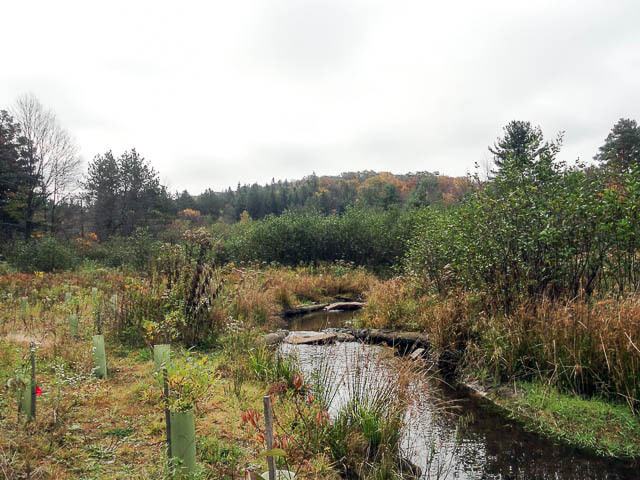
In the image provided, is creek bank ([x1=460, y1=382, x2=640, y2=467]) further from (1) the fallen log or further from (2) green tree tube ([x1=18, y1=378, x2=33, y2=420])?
(1) the fallen log

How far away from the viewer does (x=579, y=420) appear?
411cm

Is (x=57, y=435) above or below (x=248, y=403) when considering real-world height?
above

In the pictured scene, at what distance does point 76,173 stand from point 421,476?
87.9ft

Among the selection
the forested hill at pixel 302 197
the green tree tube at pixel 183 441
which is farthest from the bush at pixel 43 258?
the forested hill at pixel 302 197

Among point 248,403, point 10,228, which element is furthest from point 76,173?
point 248,403

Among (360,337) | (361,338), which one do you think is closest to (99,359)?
(361,338)

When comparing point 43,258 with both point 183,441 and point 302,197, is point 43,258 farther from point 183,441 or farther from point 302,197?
point 302,197

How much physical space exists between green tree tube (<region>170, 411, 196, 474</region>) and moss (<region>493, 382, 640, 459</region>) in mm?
3466

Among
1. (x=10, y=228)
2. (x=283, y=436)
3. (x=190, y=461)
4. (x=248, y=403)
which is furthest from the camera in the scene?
(x=10, y=228)

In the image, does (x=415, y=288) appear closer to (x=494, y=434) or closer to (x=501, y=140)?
(x=494, y=434)

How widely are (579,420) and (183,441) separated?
3767mm

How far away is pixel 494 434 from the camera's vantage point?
424 cm

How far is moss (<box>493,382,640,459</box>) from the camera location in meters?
3.77

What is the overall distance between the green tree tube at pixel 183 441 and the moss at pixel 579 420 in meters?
3.47
